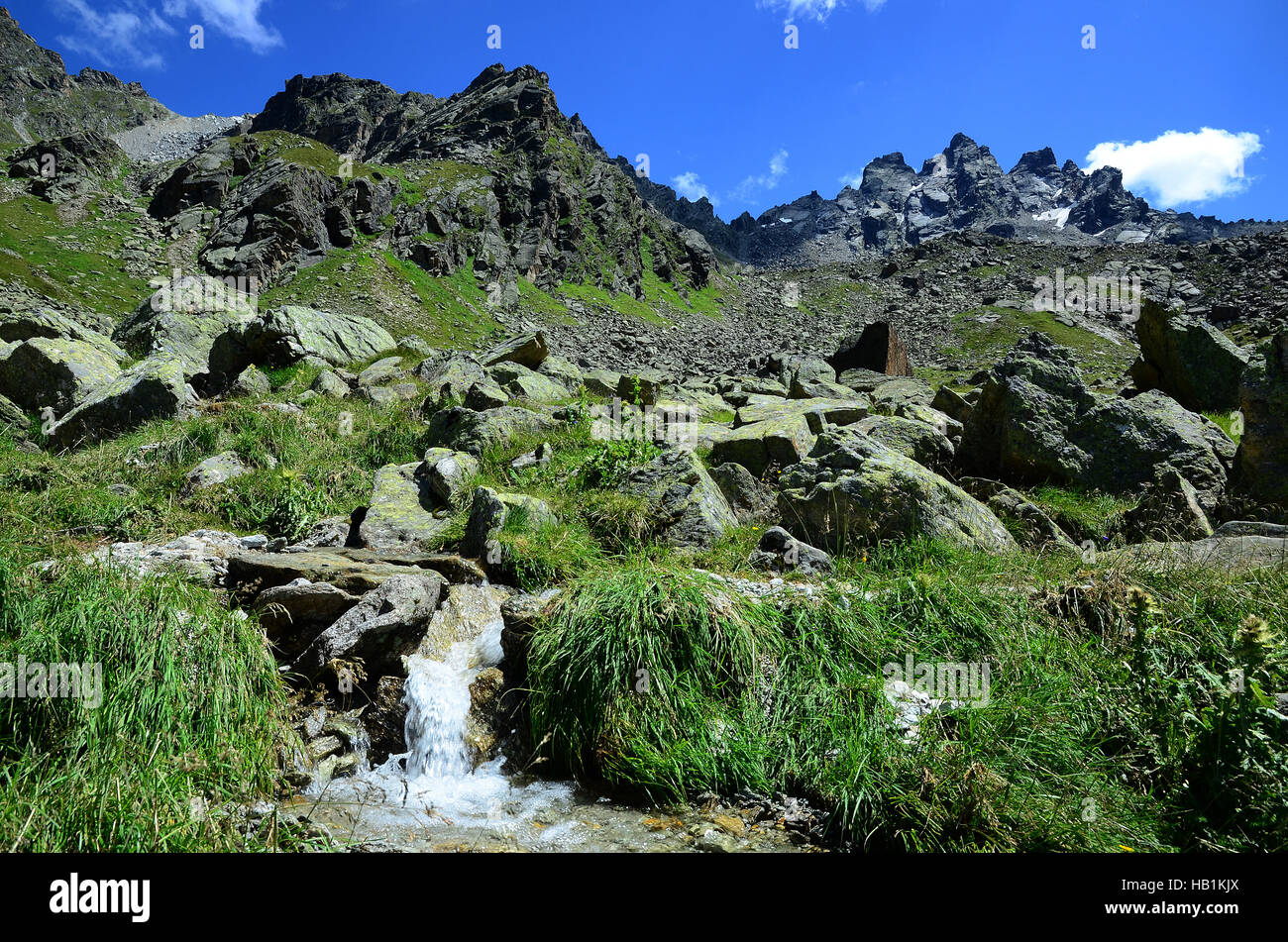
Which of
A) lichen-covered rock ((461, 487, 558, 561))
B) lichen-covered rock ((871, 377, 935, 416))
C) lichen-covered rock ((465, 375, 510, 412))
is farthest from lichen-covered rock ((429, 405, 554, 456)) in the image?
lichen-covered rock ((871, 377, 935, 416))

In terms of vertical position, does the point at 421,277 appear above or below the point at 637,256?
below

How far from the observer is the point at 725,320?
106 meters

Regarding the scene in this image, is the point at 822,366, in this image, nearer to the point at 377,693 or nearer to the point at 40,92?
the point at 377,693

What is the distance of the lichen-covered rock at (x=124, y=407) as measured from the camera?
463 inches

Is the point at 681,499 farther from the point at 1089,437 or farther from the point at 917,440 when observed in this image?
the point at 1089,437

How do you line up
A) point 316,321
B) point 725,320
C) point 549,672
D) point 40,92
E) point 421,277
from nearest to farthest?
point 549,672
point 316,321
point 421,277
point 725,320
point 40,92

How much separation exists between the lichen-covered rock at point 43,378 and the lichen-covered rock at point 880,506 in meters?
14.8

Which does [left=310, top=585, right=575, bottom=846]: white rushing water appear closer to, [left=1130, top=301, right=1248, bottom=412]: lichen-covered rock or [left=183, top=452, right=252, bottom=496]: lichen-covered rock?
[left=183, top=452, right=252, bottom=496]: lichen-covered rock

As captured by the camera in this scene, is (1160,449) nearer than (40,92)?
Yes

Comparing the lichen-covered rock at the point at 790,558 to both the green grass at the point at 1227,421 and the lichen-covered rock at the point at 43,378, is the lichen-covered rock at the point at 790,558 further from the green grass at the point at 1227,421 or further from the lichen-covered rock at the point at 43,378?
the lichen-covered rock at the point at 43,378

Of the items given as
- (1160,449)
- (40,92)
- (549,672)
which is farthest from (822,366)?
(40,92)

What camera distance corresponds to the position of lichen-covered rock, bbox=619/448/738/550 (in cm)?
780
